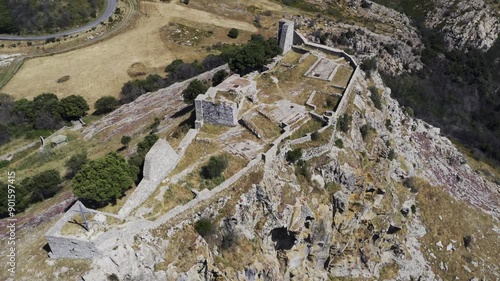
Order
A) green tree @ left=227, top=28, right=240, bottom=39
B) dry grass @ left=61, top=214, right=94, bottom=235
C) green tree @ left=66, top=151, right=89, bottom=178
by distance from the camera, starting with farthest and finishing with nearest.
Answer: green tree @ left=227, top=28, right=240, bottom=39, green tree @ left=66, top=151, right=89, bottom=178, dry grass @ left=61, top=214, right=94, bottom=235

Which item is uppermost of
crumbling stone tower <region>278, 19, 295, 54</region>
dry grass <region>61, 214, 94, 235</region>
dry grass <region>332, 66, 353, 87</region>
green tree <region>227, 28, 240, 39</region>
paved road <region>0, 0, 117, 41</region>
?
crumbling stone tower <region>278, 19, 295, 54</region>

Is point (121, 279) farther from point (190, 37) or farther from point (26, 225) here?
point (190, 37)

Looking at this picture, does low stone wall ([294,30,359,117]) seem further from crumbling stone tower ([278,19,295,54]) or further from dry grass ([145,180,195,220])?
dry grass ([145,180,195,220])

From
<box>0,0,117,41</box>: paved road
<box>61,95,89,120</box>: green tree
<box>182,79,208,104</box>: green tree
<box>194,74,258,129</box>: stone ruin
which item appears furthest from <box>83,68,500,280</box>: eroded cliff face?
<box>0,0,117,41</box>: paved road

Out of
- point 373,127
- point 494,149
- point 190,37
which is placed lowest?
point 494,149

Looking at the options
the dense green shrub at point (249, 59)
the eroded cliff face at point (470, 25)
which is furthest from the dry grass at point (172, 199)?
the eroded cliff face at point (470, 25)

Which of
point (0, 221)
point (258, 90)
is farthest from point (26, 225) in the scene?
point (258, 90)

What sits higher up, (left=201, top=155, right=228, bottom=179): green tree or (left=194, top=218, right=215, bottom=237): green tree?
(left=201, top=155, right=228, bottom=179): green tree
